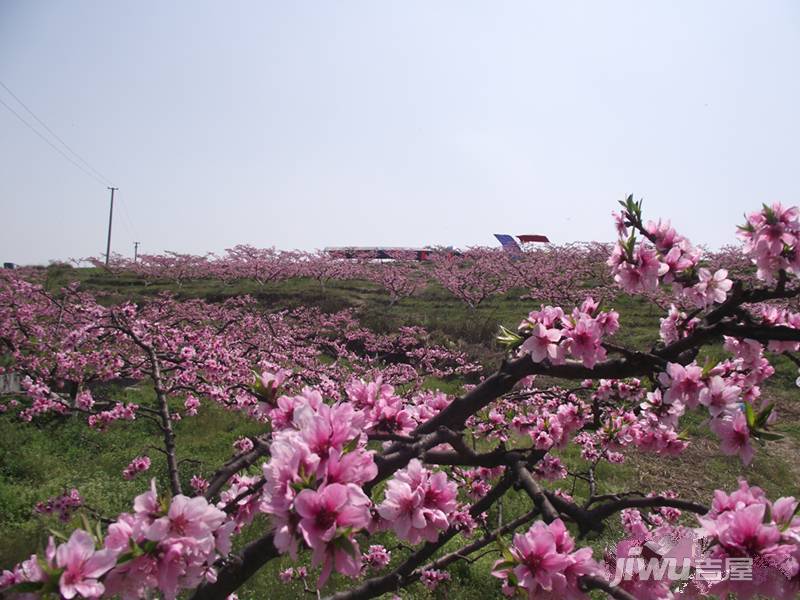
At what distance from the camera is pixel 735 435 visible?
1651 mm

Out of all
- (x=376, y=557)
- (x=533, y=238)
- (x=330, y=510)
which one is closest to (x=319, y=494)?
(x=330, y=510)

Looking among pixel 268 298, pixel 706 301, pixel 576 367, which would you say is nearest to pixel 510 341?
pixel 576 367

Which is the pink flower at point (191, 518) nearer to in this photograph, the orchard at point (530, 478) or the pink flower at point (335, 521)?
the orchard at point (530, 478)

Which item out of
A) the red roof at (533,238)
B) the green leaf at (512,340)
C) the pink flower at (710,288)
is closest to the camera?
the green leaf at (512,340)

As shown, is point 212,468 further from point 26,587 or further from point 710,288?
point 710,288

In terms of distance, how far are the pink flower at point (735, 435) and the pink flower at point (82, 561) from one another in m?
1.94

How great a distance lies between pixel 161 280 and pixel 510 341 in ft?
121

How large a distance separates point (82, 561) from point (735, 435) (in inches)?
80.5

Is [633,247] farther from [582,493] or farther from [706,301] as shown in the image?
[582,493]

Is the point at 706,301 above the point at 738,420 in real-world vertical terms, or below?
above

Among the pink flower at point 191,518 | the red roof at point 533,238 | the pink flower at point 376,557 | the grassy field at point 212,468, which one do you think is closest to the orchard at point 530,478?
the pink flower at point 191,518

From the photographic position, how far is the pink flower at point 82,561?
1.05m

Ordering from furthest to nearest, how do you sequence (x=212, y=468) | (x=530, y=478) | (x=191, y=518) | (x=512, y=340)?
(x=212, y=468)
(x=512, y=340)
(x=530, y=478)
(x=191, y=518)

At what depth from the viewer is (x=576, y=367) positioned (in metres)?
1.76
